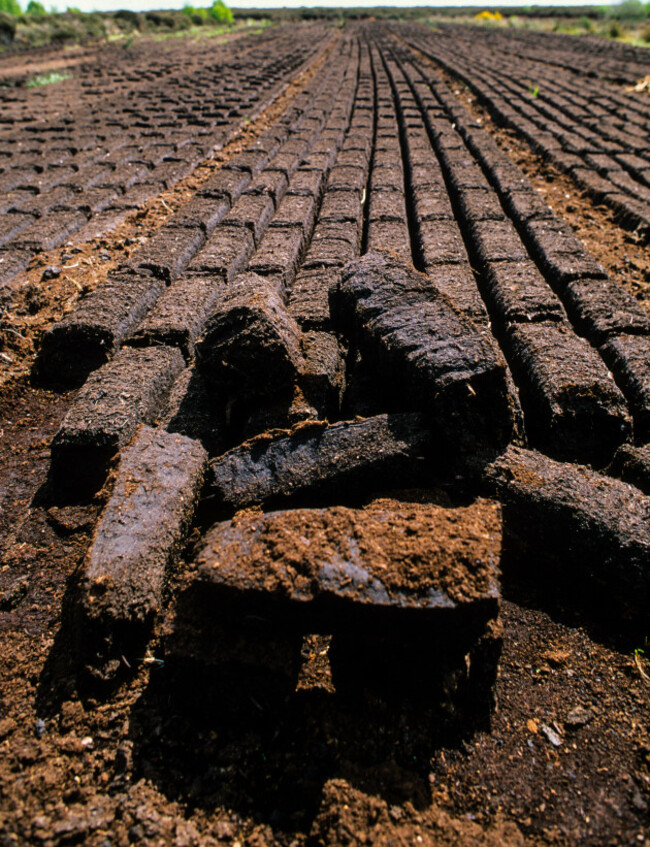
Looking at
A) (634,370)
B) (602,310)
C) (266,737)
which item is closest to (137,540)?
(266,737)

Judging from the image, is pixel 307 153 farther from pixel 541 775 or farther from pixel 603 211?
pixel 541 775

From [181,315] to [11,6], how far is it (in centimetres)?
2257

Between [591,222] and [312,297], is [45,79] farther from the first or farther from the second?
[591,222]

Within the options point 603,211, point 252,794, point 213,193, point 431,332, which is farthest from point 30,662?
point 603,211

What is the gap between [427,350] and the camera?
1.68 meters

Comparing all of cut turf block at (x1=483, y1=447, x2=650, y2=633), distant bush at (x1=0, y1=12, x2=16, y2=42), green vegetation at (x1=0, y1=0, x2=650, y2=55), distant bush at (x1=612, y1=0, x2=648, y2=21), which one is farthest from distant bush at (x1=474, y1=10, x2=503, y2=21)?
cut turf block at (x1=483, y1=447, x2=650, y2=633)

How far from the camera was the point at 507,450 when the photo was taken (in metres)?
1.68

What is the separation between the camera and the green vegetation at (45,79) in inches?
284

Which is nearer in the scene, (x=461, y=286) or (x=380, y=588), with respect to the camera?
(x=380, y=588)

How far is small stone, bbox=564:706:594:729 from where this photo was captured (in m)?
1.27

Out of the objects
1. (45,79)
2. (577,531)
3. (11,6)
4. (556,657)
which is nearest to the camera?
(556,657)

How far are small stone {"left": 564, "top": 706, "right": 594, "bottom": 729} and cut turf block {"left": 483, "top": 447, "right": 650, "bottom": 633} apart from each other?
0.29 metres

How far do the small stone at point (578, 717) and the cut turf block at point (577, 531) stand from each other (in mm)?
285

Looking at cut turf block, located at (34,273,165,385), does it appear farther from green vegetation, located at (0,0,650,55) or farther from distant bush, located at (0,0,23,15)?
distant bush, located at (0,0,23,15)
